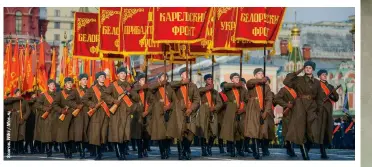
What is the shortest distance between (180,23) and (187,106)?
4.63 ft

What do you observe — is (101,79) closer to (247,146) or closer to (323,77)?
(247,146)

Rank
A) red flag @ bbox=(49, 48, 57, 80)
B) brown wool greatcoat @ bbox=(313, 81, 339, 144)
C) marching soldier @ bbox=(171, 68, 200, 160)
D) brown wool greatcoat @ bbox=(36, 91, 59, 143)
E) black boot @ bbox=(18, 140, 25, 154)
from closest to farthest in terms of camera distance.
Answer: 1. brown wool greatcoat @ bbox=(313, 81, 339, 144)
2. marching soldier @ bbox=(171, 68, 200, 160)
3. brown wool greatcoat @ bbox=(36, 91, 59, 143)
4. black boot @ bbox=(18, 140, 25, 154)
5. red flag @ bbox=(49, 48, 57, 80)

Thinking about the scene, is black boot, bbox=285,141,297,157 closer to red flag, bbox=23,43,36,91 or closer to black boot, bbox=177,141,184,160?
black boot, bbox=177,141,184,160

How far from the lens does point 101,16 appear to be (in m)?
21.8

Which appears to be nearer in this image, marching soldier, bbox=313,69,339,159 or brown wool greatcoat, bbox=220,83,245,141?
marching soldier, bbox=313,69,339,159

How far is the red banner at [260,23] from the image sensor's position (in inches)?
837

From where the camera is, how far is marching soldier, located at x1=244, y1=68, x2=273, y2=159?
20.8m

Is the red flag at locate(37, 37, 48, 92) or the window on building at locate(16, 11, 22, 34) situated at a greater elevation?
the window on building at locate(16, 11, 22, 34)

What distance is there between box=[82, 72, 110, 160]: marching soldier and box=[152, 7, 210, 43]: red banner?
4.18 feet

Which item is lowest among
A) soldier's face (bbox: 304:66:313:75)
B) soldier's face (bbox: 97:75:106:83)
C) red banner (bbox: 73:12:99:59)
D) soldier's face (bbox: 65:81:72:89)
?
soldier's face (bbox: 65:81:72:89)

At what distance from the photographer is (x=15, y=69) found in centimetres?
2222

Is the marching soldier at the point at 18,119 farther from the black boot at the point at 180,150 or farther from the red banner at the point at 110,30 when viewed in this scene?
the black boot at the point at 180,150

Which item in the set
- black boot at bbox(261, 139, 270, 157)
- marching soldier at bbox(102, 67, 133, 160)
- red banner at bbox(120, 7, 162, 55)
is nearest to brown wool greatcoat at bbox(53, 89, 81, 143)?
marching soldier at bbox(102, 67, 133, 160)

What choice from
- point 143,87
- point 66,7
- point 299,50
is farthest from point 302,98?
point 66,7
